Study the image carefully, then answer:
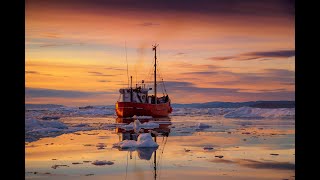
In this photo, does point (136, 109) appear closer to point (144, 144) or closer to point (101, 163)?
point (144, 144)

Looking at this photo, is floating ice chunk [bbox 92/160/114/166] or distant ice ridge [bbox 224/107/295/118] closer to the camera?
floating ice chunk [bbox 92/160/114/166]

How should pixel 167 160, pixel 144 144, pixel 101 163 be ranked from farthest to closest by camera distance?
pixel 144 144
pixel 167 160
pixel 101 163

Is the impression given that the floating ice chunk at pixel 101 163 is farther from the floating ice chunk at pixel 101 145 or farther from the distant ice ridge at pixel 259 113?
the distant ice ridge at pixel 259 113

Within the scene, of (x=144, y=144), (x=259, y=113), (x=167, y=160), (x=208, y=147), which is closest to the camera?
(x=167, y=160)

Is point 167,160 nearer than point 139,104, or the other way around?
point 167,160

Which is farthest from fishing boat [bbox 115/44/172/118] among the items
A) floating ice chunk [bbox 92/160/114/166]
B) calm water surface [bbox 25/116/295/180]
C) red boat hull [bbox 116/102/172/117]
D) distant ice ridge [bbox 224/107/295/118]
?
floating ice chunk [bbox 92/160/114/166]

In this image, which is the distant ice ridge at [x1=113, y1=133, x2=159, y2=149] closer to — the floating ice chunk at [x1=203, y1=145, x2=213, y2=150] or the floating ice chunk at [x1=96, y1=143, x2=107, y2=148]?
the floating ice chunk at [x1=96, y1=143, x2=107, y2=148]

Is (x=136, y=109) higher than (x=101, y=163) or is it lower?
higher

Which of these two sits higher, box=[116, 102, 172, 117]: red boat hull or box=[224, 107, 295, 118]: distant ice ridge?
box=[116, 102, 172, 117]: red boat hull

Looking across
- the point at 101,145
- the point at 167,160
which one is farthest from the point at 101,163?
the point at 101,145

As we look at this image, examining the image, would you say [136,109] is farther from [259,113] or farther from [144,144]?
[144,144]
